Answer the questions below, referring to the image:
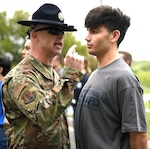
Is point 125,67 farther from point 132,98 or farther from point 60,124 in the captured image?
point 60,124

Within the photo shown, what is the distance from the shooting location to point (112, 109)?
2.87m

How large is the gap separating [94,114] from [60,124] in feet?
1.17

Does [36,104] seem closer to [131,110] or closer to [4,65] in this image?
[131,110]

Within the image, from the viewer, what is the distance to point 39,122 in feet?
8.98

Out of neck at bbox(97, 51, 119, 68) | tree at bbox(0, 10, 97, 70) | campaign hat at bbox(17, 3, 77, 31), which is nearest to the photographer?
neck at bbox(97, 51, 119, 68)

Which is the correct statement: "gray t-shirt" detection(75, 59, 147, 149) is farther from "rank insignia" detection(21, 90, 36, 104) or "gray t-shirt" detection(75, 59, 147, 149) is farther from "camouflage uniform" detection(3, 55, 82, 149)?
"rank insignia" detection(21, 90, 36, 104)

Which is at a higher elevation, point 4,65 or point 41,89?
point 41,89

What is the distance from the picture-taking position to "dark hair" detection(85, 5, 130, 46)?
303 centimetres

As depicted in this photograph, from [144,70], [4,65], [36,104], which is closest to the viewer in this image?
[36,104]

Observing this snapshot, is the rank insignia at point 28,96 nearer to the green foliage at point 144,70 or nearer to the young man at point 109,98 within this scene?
the young man at point 109,98

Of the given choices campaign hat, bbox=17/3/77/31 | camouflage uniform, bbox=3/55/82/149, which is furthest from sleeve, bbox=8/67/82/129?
campaign hat, bbox=17/3/77/31

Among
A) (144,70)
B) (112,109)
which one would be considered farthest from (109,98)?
(144,70)

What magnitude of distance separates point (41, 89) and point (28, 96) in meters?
0.16

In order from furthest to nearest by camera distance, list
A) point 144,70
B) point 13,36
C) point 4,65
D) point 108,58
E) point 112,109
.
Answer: point 144,70, point 13,36, point 4,65, point 108,58, point 112,109
